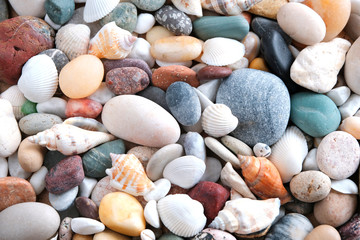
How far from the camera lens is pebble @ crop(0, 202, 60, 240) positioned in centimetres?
103

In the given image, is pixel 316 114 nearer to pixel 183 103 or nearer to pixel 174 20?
pixel 183 103

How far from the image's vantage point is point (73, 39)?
1214 mm

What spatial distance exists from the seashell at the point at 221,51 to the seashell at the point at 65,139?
0.41 meters

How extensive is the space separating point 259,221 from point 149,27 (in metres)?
0.65

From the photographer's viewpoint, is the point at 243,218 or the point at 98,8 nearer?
the point at 243,218

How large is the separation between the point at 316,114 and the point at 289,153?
0.13m

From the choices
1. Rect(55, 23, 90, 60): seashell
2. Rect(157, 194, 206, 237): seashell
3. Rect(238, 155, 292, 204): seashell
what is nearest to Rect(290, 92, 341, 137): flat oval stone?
Rect(238, 155, 292, 204): seashell

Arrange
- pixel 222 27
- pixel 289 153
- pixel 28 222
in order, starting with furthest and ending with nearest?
pixel 222 27
pixel 289 153
pixel 28 222

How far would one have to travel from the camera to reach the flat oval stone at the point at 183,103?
3.73 ft

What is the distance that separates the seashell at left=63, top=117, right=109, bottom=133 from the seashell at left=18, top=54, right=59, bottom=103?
4.5 inches

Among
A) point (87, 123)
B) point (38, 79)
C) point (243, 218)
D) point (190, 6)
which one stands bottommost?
point (243, 218)

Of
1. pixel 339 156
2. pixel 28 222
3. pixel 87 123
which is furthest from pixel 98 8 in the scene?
pixel 339 156

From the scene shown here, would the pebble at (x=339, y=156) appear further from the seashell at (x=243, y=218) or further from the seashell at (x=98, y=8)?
the seashell at (x=98, y=8)

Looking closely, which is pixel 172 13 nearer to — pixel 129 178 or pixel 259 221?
pixel 129 178
